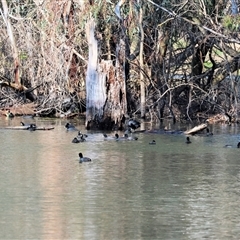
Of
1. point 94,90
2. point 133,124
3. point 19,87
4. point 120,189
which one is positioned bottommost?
point 120,189

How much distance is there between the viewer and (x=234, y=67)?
25.0 m

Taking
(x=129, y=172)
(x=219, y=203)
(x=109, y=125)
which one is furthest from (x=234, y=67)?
(x=219, y=203)

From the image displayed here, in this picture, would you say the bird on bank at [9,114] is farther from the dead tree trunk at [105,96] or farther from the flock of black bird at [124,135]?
the dead tree trunk at [105,96]

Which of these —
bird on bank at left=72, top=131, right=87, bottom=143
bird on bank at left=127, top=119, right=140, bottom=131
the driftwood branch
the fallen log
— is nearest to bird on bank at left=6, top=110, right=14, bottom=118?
the driftwood branch

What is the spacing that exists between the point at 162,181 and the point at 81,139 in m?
5.88

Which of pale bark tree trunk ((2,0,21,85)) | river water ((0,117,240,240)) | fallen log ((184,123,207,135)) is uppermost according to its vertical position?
pale bark tree trunk ((2,0,21,85))

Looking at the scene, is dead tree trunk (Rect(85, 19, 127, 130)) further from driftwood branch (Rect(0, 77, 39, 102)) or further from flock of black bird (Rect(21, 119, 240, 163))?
driftwood branch (Rect(0, 77, 39, 102))

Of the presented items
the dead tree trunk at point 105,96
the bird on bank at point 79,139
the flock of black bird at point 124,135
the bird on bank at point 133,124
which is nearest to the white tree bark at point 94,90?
the dead tree trunk at point 105,96

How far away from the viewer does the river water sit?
10273mm

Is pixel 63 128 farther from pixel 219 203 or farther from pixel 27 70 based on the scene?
pixel 219 203

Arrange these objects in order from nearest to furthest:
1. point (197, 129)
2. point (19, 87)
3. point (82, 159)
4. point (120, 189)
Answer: point (120, 189), point (82, 159), point (197, 129), point (19, 87)

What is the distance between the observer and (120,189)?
13.0m

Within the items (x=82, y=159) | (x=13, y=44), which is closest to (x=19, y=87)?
(x=13, y=44)

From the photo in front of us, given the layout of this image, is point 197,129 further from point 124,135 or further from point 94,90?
point 94,90
